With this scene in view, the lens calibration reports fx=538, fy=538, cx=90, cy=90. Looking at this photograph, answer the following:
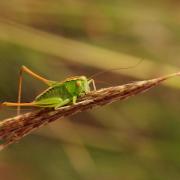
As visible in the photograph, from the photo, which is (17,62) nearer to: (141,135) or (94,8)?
(94,8)

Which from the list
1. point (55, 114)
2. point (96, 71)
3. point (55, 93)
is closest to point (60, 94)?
point (55, 93)

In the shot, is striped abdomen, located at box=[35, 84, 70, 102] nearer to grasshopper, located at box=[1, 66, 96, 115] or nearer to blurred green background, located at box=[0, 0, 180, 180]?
grasshopper, located at box=[1, 66, 96, 115]

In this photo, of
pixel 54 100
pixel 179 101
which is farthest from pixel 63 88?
pixel 179 101

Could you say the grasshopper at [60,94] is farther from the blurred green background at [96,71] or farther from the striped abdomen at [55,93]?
the blurred green background at [96,71]

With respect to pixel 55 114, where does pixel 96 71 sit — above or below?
above

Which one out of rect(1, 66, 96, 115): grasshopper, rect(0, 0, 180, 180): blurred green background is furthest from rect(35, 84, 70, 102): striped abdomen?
rect(0, 0, 180, 180): blurred green background

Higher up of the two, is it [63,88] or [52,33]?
[52,33]

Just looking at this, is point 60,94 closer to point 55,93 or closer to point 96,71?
point 55,93

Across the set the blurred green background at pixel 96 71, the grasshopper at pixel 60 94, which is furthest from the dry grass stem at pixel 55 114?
the blurred green background at pixel 96 71
